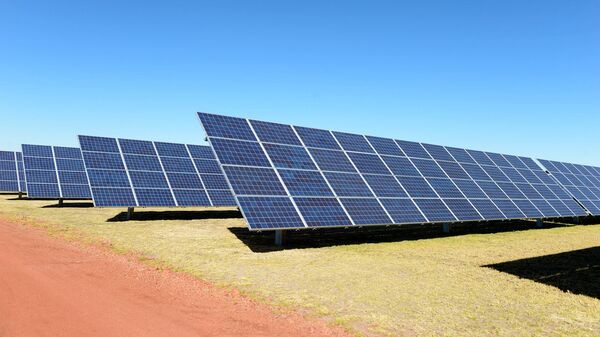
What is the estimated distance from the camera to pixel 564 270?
562 inches

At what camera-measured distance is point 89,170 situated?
996 inches

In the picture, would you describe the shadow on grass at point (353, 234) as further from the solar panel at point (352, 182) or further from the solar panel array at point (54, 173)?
the solar panel array at point (54, 173)

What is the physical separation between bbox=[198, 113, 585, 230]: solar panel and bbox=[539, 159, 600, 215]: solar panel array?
3.83 meters

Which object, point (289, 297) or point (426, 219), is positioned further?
point (426, 219)

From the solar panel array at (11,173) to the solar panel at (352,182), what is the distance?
32804 mm

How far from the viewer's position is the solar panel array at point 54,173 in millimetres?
32781

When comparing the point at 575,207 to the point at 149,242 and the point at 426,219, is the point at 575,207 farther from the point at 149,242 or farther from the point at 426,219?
the point at 149,242

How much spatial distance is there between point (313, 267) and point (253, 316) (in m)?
4.98

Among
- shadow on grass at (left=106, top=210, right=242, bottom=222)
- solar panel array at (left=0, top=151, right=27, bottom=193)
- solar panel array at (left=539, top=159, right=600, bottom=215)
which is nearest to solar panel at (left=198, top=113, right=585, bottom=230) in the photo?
solar panel array at (left=539, top=159, right=600, bottom=215)

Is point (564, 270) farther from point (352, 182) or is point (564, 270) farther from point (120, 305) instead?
point (120, 305)

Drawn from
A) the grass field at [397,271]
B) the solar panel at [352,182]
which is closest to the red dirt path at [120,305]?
the grass field at [397,271]

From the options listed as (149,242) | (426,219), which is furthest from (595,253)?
(149,242)

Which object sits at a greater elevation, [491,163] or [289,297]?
[491,163]

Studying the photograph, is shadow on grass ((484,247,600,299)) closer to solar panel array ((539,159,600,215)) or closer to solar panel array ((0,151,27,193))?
solar panel array ((539,159,600,215))
